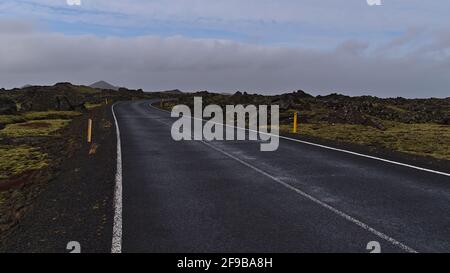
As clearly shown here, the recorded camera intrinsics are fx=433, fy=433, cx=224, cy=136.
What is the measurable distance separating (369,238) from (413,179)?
5101mm

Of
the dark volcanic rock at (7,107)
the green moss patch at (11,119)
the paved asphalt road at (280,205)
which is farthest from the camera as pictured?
the dark volcanic rock at (7,107)

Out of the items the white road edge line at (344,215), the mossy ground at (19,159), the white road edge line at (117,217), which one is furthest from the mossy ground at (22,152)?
the white road edge line at (344,215)

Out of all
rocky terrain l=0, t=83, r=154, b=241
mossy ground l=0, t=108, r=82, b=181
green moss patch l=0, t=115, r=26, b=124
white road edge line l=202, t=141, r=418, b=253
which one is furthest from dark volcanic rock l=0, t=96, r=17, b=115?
white road edge line l=202, t=141, r=418, b=253

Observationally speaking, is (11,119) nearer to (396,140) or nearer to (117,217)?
(396,140)

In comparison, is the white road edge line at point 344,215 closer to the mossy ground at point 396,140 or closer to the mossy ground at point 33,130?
the mossy ground at point 396,140

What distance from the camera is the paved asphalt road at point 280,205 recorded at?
6.29 metres

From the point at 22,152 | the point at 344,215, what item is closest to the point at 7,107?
the point at 22,152

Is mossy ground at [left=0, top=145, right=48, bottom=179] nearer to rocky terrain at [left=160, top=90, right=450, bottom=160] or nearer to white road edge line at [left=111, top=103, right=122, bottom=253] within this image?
white road edge line at [left=111, top=103, right=122, bottom=253]

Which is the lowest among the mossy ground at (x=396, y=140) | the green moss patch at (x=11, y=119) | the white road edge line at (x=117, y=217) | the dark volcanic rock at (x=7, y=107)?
the white road edge line at (x=117, y=217)

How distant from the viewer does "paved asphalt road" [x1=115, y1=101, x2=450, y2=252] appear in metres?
6.29
